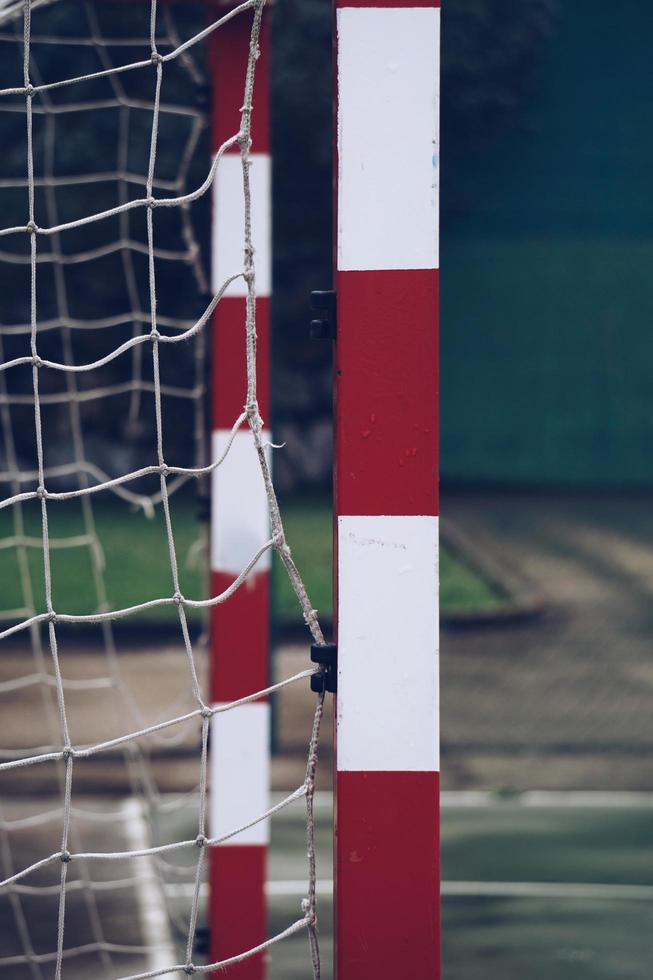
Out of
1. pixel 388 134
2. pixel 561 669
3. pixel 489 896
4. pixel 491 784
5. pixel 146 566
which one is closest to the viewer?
pixel 388 134

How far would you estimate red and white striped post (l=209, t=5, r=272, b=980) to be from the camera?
10.1 feet

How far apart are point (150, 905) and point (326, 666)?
8.29 feet

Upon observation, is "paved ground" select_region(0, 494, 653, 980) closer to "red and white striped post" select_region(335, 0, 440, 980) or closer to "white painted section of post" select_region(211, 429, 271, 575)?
"white painted section of post" select_region(211, 429, 271, 575)

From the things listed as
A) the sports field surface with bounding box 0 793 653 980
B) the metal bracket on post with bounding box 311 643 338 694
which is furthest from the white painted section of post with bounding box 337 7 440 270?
the sports field surface with bounding box 0 793 653 980

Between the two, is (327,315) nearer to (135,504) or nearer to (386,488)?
(386,488)

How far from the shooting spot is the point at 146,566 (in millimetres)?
10875

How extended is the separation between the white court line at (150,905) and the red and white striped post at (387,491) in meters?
1.61

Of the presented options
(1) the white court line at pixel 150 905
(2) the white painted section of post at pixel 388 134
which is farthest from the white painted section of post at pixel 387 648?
(1) the white court line at pixel 150 905

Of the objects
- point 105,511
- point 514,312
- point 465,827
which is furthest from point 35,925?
point 514,312

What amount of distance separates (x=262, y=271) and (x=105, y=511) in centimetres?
1121

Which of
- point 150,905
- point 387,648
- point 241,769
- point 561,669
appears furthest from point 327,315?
point 561,669

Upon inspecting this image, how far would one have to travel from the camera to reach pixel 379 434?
183 cm

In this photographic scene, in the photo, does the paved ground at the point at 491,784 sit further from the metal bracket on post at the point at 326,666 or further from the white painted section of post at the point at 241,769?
the metal bracket on post at the point at 326,666

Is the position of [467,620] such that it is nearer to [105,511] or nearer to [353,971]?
[105,511]
